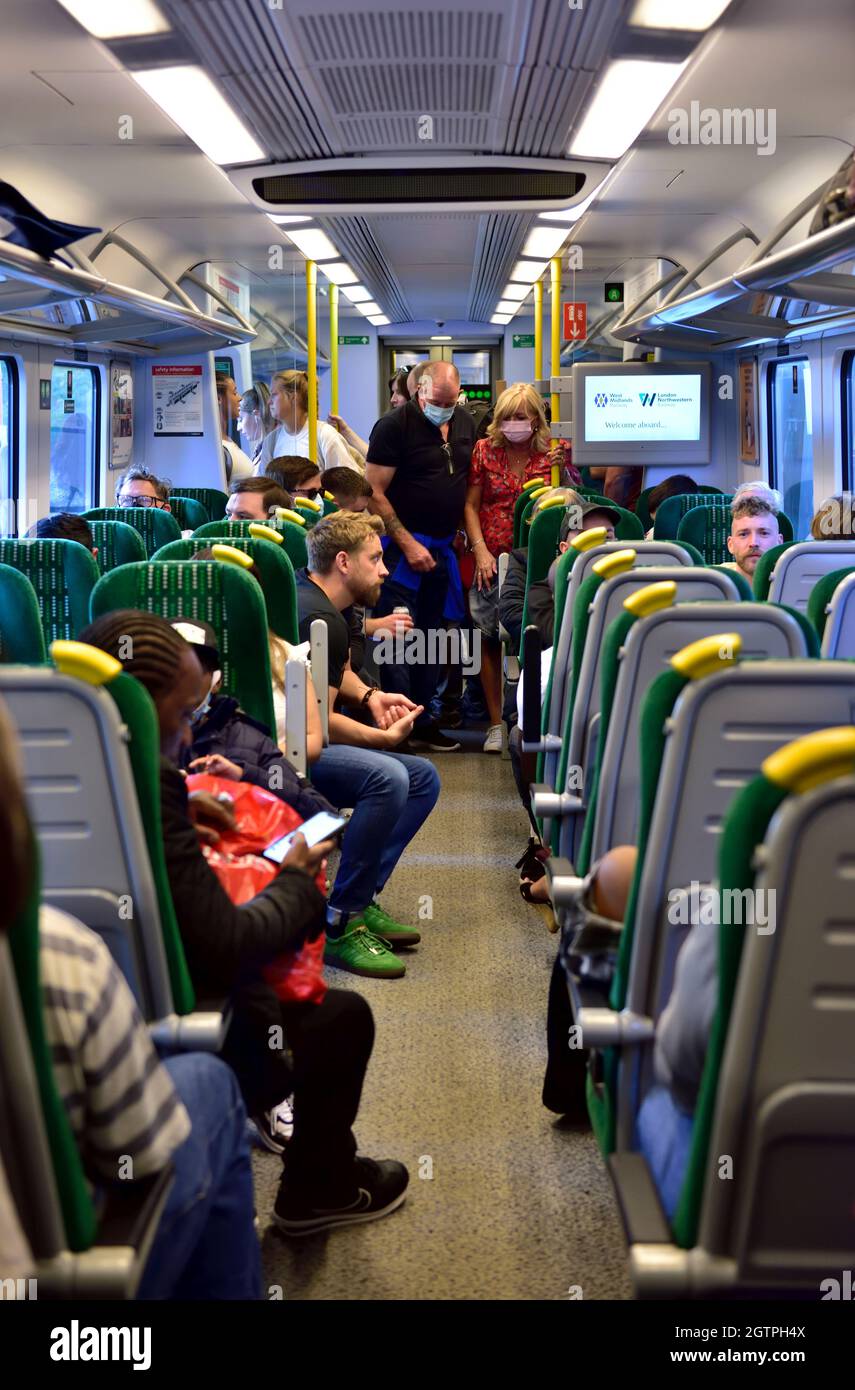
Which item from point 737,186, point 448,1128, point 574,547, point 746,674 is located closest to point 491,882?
point 574,547

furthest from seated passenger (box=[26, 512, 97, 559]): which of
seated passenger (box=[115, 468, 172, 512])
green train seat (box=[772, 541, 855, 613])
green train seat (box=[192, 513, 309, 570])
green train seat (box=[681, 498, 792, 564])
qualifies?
green train seat (box=[681, 498, 792, 564])

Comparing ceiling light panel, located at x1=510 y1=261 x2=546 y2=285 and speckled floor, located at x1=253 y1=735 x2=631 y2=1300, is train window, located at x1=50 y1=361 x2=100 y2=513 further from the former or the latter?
speckled floor, located at x1=253 y1=735 x2=631 y2=1300

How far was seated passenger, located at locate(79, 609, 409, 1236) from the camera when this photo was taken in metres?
2.35

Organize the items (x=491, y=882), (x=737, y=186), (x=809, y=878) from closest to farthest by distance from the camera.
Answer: (x=809, y=878), (x=491, y=882), (x=737, y=186)

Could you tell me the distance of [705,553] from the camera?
806cm

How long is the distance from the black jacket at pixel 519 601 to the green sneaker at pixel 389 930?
1599mm

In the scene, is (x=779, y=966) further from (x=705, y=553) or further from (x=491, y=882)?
(x=705, y=553)

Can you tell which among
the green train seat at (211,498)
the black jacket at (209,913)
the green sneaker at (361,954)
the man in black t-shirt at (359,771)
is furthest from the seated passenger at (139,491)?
the black jacket at (209,913)

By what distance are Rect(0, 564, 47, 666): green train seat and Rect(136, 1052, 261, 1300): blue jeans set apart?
9.05ft

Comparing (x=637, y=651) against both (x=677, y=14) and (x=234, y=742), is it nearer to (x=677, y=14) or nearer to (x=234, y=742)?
(x=234, y=742)

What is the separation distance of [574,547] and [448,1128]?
70.4 inches

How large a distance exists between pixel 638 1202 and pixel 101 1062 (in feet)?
2.48

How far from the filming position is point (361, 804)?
178 inches

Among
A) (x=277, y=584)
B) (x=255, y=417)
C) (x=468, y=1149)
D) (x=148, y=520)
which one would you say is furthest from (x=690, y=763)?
(x=255, y=417)
